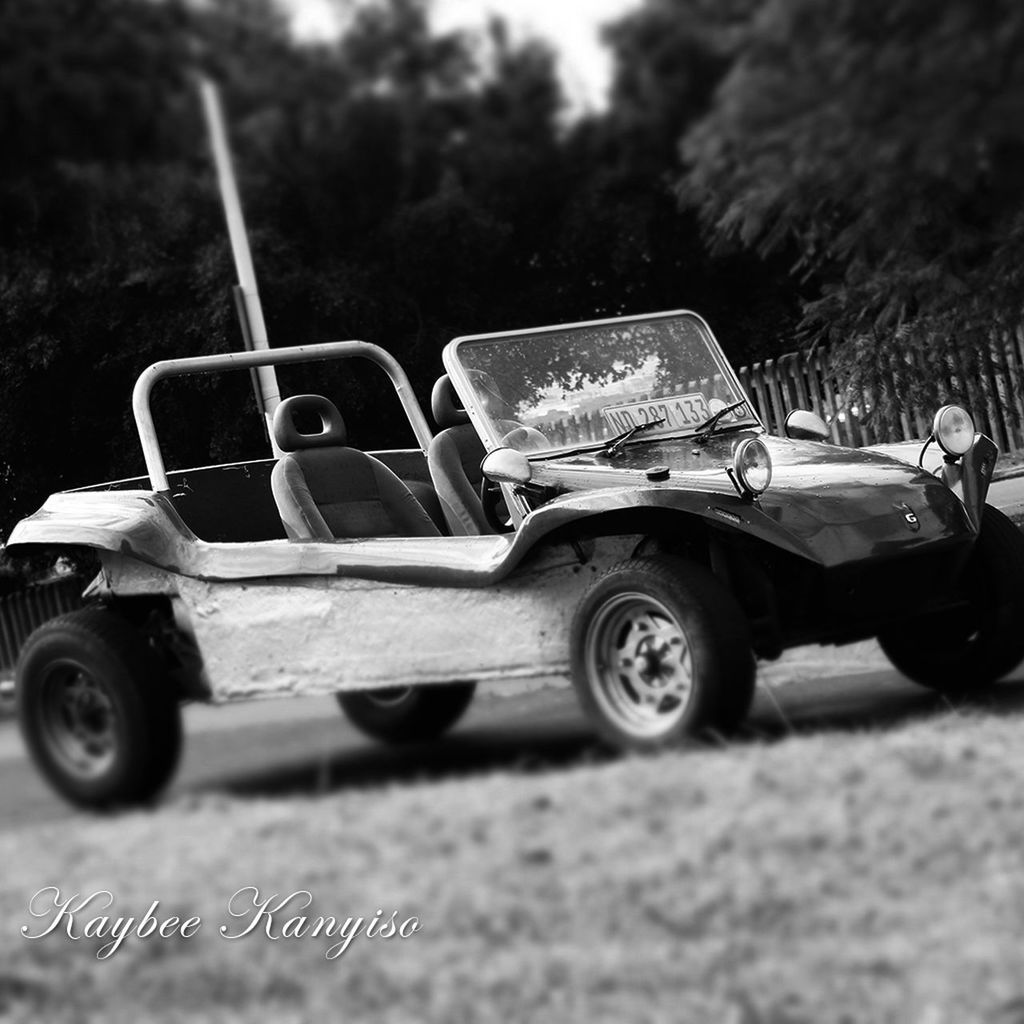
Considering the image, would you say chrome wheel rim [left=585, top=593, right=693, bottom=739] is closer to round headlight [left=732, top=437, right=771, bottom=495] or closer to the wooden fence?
round headlight [left=732, top=437, right=771, bottom=495]

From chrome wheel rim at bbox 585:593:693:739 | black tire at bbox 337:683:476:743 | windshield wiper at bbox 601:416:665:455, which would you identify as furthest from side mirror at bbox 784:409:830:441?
chrome wheel rim at bbox 585:593:693:739

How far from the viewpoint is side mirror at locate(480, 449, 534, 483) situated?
18.7ft

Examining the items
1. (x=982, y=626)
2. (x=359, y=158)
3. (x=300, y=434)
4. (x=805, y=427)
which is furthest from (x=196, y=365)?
(x=359, y=158)

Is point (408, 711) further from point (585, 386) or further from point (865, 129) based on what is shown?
point (865, 129)

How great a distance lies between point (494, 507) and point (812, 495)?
4.70 ft

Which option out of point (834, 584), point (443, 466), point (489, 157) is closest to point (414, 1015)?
point (489, 157)

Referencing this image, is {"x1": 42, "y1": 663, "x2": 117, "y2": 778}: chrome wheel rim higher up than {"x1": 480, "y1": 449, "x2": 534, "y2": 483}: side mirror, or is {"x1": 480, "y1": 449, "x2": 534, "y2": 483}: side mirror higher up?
{"x1": 480, "y1": 449, "x2": 534, "y2": 483}: side mirror

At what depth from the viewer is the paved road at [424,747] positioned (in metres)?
5.21

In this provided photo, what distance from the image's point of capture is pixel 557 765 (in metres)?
4.77

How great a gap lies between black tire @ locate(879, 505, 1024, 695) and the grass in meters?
1.55

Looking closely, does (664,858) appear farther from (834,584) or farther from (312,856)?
(834,584)

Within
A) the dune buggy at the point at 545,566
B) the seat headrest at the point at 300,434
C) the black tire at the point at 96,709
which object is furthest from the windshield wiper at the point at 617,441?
the black tire at the point at 96,709

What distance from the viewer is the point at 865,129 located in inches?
96.7

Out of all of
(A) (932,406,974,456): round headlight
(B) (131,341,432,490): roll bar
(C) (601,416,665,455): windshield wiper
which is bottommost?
(A) (932,406,974,456): round headlight
